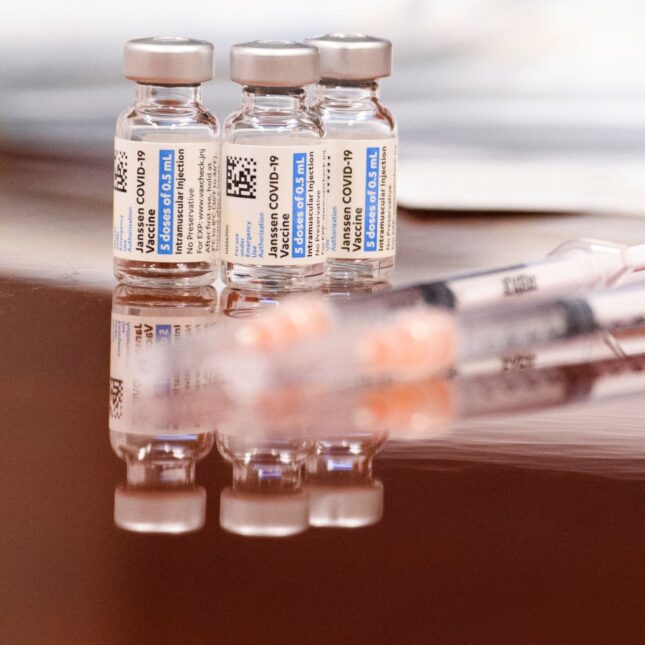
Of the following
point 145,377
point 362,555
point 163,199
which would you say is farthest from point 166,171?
point 362,555

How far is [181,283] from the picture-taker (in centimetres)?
114

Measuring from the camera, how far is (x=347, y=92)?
3.94ft

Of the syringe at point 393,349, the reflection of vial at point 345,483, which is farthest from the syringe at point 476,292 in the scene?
the reflection of vial at point 345,483

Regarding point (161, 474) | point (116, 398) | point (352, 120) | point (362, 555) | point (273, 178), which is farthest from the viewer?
point (352, 120)

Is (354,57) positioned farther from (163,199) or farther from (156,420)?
(156,420)

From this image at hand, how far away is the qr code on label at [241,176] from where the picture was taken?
1.09 metres

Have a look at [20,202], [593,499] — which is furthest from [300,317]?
[20,202]

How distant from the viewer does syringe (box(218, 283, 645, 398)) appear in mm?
885

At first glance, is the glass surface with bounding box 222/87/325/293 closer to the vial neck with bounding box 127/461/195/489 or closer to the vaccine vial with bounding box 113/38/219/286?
the vaccine vial with bounding box 113/38/219/286

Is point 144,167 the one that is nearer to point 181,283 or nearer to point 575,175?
point 181,283

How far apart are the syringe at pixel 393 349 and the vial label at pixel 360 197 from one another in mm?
205

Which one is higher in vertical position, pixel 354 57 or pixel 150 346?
pixel 354 57

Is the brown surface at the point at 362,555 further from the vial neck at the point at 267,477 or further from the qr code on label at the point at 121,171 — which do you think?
the qr code on label at the point at 121,171

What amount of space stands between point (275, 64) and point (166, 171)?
0.40 ft
